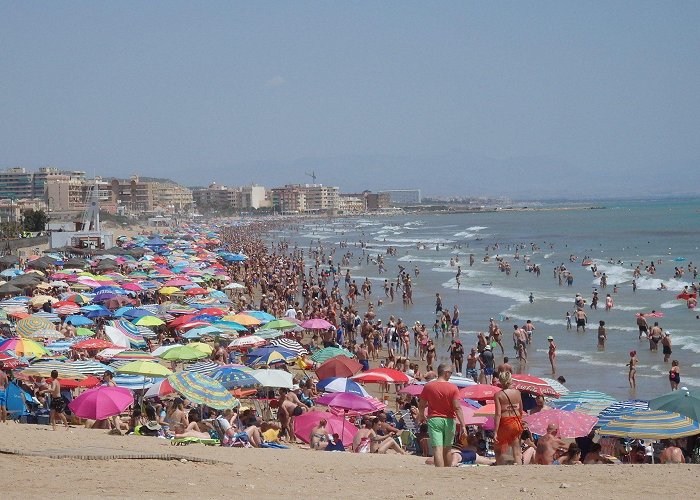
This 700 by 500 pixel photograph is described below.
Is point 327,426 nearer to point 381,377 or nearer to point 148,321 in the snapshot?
point 381,377

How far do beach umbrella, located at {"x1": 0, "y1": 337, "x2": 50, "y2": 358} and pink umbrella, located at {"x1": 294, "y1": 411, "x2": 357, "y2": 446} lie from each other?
5198 mm

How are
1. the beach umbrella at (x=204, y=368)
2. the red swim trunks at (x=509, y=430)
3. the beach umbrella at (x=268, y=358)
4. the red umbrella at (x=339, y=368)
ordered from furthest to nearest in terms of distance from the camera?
the beach umbrella at (x=268, y=358)
the red umbrella at (x=339, y=368)
the beach umbrella at (x=204, y=368)
the red swim trunks at (x=509, y=430)

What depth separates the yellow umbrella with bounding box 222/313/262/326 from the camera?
18.0 metres

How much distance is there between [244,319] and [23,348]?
5.42 meters

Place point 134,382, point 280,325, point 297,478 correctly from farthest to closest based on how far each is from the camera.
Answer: point 280,325 < point 134,382 < point 297,478

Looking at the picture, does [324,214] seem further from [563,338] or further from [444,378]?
[444,378]

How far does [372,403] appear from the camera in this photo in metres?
10.6

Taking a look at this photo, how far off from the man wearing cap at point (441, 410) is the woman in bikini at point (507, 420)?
1.07ft

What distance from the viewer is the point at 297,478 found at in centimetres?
682

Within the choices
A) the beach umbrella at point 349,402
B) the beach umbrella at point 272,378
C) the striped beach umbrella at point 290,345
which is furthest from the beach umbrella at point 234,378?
the striped beach umbrella at point 290,345

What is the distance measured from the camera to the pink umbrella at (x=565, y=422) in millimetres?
9055

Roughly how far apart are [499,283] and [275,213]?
137077 mm

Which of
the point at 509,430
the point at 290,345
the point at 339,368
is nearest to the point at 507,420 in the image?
the point at 509,430

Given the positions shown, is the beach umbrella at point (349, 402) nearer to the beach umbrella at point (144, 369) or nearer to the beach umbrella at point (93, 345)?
the beach umbrella at point (144, 369)
